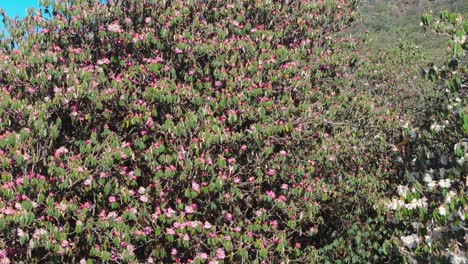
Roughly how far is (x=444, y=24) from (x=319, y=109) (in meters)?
3.91

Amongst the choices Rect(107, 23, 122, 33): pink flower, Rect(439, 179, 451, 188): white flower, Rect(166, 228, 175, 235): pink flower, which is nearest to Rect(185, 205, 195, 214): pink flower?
Rect(166, 228, 175, 235): pink flower

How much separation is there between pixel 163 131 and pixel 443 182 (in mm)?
3590

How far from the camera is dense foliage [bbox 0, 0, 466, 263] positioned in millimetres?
5941

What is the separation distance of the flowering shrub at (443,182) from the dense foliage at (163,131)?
0.31 m

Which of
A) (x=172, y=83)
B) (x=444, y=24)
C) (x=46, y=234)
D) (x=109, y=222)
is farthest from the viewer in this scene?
(x=172, y=83)

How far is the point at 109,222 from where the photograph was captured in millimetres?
5977

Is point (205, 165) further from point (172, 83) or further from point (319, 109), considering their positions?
point (319, 109)

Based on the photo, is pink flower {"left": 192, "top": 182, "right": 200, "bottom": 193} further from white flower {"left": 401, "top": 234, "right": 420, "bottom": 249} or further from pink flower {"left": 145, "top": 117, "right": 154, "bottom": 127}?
white flower {"left": 401, "top": 234, "right": 420, "bottom": 249}

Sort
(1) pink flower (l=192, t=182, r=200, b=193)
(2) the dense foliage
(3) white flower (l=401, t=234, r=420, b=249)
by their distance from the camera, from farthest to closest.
Result: (1) pink flower (l=192, t=182, r=200, b=193), (2) the dense foliage, (3) white flower (l=401, t=234, r=420, b=249)

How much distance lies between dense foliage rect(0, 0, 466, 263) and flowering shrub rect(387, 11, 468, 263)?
0.31 m

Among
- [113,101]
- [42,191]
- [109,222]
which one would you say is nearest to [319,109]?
[113,101]

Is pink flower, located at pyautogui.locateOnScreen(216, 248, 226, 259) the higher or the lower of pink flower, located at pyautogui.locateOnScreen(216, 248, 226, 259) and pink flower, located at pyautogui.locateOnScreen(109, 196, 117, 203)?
the lower

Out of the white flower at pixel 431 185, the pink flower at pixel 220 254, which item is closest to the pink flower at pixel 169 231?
the pink flower at pixel 220 254

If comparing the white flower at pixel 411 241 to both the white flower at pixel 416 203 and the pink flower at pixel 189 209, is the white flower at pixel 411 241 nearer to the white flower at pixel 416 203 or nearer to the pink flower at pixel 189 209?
the white flower at pixel 416 203
